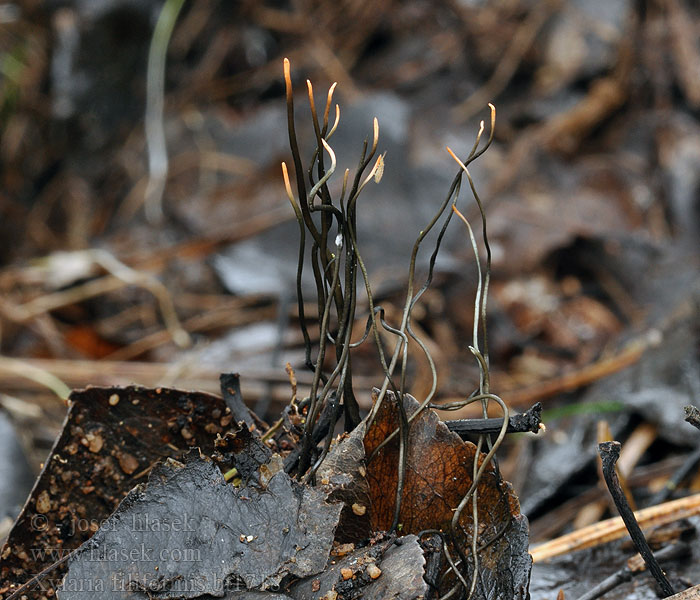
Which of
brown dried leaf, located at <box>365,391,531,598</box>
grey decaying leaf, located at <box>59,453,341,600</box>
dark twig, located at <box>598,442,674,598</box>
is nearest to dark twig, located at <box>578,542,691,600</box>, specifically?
dark twig, located at <box>598,442,674,598</box>

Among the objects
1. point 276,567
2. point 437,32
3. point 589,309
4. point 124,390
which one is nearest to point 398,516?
point 276,567

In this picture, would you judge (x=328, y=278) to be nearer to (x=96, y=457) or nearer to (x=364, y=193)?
(x=96, y=457)

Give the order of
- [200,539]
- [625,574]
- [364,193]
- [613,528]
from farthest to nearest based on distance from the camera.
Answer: [364,193] < [613,528] < [625,574] < [200,539]

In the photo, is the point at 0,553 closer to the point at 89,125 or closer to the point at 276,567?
the point at 276,567

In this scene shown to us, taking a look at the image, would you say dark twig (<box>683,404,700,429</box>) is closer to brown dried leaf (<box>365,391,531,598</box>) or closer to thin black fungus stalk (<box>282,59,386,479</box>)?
brown dried leaf (<box>365,391,531,598</box>)

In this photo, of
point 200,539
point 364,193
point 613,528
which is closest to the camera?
point 200,539

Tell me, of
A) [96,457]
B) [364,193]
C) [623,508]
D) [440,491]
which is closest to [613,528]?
[623,508]
